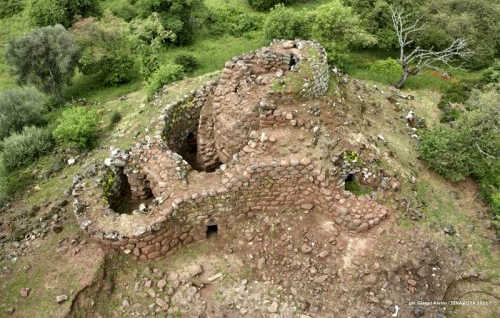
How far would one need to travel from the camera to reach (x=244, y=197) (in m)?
15.4

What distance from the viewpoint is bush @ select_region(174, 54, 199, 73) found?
93.8ft

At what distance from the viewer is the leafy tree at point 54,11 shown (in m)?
30.2

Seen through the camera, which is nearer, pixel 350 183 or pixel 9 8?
pixel 350 183

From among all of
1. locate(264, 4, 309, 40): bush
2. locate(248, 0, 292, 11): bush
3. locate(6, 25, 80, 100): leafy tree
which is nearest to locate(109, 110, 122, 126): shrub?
locate(6, 25, 80, 100): leafy tree

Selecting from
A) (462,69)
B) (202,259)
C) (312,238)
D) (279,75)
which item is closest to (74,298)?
(202,259)

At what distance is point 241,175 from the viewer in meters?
15.0

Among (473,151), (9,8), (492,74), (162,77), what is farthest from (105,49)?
(492,74)

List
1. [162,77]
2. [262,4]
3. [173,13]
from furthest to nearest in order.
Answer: [262,4]
[173,13]
[162,77]

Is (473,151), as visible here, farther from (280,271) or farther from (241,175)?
(241,175)

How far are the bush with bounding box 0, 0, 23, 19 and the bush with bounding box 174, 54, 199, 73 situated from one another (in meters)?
17.7

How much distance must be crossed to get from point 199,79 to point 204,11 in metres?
10.7

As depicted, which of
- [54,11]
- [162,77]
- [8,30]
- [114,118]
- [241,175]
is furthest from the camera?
[8,30]

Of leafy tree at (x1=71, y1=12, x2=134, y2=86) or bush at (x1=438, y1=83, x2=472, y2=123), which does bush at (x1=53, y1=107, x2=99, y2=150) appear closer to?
leafy tree at (x1=71, y1=12, x2=134, y2=86)

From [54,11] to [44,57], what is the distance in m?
6.52
